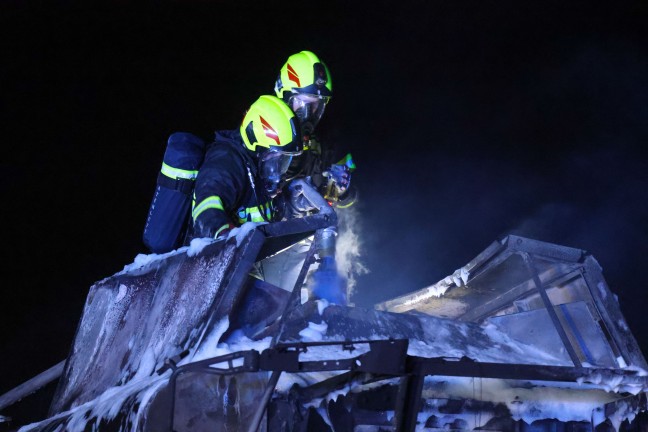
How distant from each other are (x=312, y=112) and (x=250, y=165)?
4.45 ft

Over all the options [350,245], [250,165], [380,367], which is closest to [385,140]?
[350,245]

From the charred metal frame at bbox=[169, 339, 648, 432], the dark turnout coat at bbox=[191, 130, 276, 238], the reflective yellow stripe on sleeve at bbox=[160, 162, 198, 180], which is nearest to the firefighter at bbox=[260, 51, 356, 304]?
the dark turnout coat at bbox=[191, 130, 276, 238]

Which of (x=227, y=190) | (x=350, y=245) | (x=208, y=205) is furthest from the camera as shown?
(x=350, y=245)

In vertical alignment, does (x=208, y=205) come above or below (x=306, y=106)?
below

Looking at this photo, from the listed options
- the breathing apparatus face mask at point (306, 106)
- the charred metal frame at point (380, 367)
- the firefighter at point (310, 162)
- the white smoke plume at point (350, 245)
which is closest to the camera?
the charred metal frame at point (380, 367)

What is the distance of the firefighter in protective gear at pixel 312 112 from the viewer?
5848 mm

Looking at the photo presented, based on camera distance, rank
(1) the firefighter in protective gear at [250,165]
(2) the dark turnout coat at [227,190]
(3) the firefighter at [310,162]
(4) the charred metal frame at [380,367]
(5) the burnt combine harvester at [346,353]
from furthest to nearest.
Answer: (3) the firefighter at [310,162]
(1) the firefighter in protective gear at [250,165]
(2) the dark turnout coat at [227,190]
(5) the burnt combine harvester at [346,353]
(4) the charred metal frame at [380,367]

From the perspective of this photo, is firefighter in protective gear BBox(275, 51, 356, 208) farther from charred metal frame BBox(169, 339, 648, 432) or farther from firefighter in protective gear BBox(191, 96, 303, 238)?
charred metal frame BBox(169, 339, 648, 432)

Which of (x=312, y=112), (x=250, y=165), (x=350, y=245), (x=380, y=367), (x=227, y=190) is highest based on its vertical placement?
(x=312, y=112)

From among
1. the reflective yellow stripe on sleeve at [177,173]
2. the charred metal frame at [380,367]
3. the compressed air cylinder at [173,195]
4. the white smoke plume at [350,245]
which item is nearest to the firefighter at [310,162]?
the compressed air cylinder at [173,195]

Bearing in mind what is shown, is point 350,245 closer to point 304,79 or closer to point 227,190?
point 304,79

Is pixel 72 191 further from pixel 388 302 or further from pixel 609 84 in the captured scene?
pixel 609 84

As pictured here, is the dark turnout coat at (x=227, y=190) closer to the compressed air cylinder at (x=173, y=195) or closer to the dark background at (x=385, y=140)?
the compressed air cylinder at (x=173, y=195)

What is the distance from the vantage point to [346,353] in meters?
2.74
